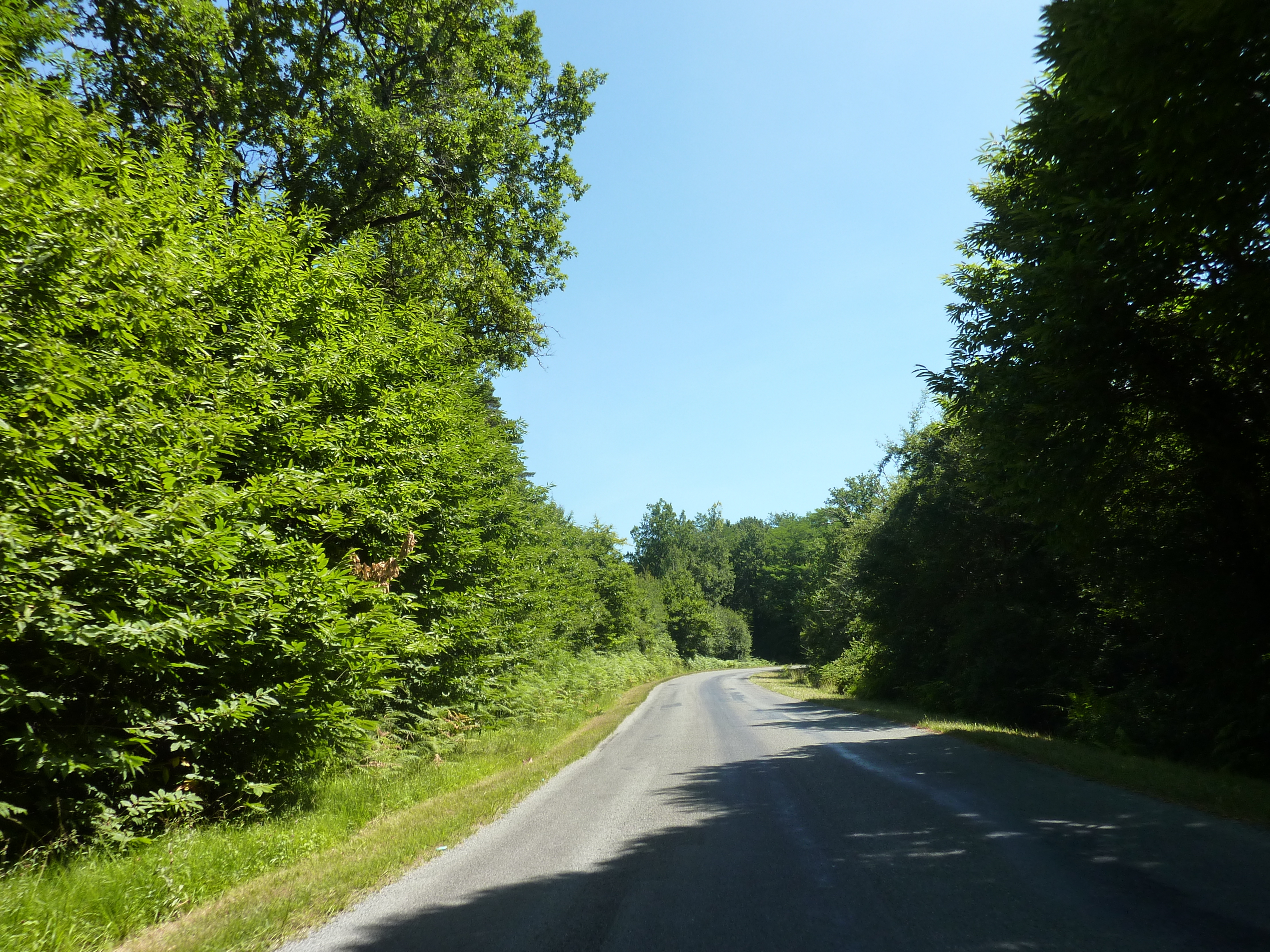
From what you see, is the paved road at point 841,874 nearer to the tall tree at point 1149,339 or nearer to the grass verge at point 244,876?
the grass verge at point 244,876

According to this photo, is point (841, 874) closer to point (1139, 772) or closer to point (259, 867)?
point (259, 867)

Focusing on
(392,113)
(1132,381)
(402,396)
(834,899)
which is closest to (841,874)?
(834,899)

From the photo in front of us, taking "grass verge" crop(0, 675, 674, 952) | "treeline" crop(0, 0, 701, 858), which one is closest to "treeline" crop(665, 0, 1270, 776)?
"treeline" crop(0, 0, 701, 858)

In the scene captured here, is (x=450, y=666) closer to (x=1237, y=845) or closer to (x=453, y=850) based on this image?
(x=453, y=850)

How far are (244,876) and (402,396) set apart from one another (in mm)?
7484

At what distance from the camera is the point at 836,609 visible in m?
37.2

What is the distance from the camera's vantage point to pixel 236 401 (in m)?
7.51

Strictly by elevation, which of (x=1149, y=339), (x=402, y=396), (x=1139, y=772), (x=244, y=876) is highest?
(x=402, y=396)

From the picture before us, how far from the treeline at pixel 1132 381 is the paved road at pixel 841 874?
4596 millimetres

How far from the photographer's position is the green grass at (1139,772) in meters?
6.86

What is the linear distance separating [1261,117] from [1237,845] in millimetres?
6034

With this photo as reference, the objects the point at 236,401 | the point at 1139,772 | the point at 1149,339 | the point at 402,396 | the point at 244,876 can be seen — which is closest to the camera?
the point at 244,876

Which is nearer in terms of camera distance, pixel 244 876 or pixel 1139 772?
pixel 244 876

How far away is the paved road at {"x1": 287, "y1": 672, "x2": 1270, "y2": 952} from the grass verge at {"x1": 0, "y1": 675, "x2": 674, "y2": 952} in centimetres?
40
